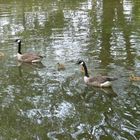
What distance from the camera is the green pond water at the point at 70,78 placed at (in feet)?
38.9

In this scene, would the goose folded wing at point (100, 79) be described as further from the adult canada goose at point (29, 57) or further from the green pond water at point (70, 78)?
the adult canada goose at point (29, 57)

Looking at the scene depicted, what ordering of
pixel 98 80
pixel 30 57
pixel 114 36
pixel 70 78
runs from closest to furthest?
pixel 98 80
pixel 70 78
pixel 30 57
pixel 114 36

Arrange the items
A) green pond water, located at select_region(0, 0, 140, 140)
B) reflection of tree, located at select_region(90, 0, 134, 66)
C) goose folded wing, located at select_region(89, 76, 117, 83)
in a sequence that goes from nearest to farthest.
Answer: green pond water, located at select_region(0, 0, 140, 140) < goose folded wing, located at select_region(89, 76, 117, 83) < reflection of tree, located at select_region(90, 0, 134, 66)

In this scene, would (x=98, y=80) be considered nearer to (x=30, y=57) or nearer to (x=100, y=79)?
(x=100, y=79)

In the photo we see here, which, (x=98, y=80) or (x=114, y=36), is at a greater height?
(x=114, y=36)

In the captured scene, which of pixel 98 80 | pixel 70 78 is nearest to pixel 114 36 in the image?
pixel 70 78

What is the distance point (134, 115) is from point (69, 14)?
19247 mm

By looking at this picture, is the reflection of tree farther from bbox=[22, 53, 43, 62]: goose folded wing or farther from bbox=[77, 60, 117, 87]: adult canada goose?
bbox=[22, 53, 43, 62]: goose folded wing

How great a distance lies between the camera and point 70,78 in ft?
53.0

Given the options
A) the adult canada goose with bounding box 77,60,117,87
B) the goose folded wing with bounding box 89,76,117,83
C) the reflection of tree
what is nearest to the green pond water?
the reflection of tree

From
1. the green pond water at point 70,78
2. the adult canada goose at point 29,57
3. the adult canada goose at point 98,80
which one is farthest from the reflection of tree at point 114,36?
the adult canada goose at point 29,57

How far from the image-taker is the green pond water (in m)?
11.9

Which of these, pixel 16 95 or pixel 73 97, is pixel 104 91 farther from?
pixel 16 95

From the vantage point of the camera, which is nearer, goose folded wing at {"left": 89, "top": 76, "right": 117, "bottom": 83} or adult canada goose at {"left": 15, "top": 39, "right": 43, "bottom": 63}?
goose folded wing at {"left": 89, "top": 76, "right": 117, "bottom": 83}
